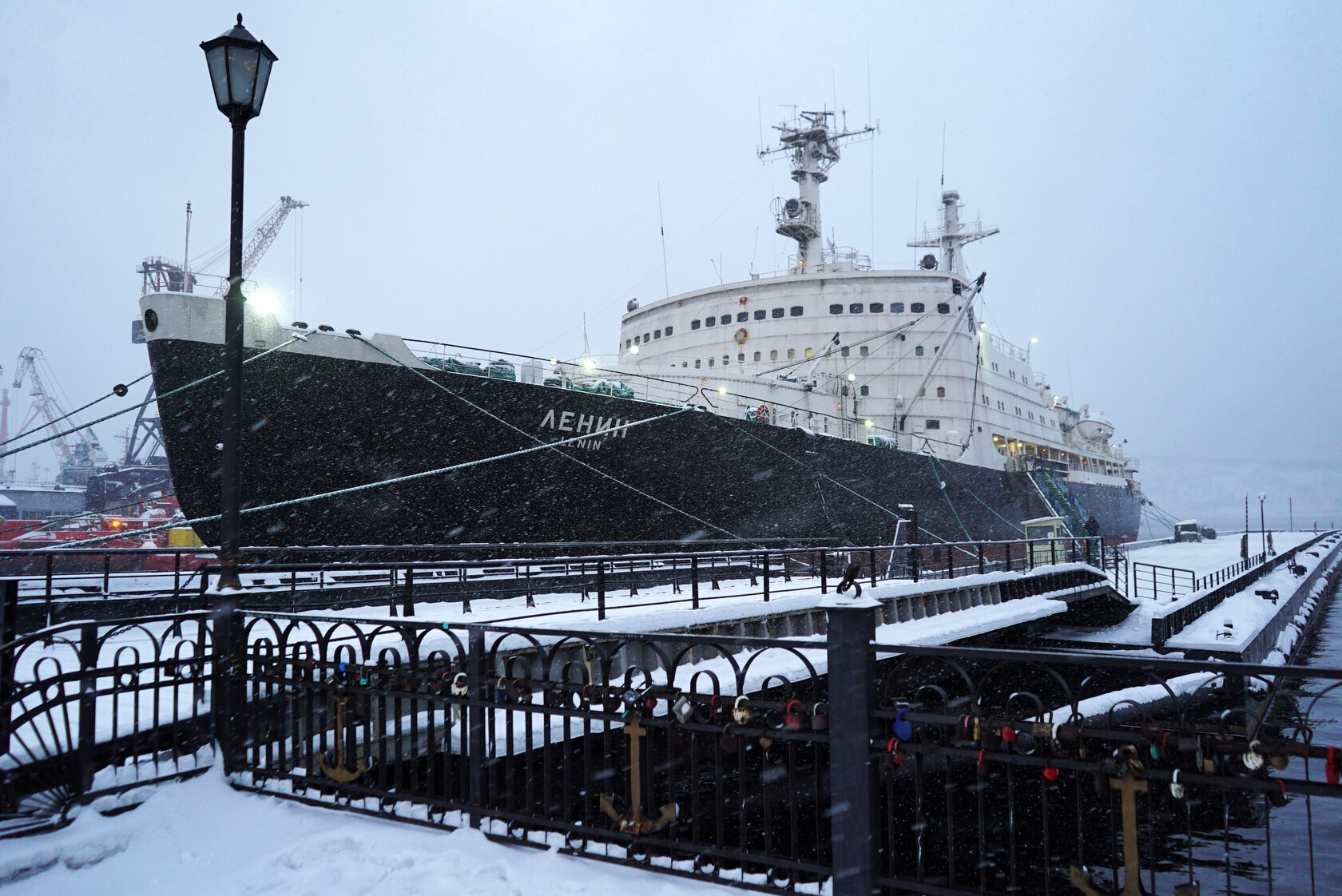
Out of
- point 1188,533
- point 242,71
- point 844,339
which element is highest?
point 844,339

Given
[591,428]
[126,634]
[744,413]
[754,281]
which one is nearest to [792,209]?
[754,281]

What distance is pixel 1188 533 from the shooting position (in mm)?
71500

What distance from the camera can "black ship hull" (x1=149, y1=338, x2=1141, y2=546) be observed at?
13281 mm

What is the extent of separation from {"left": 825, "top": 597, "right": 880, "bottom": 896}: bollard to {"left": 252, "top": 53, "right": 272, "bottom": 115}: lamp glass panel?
5503mm

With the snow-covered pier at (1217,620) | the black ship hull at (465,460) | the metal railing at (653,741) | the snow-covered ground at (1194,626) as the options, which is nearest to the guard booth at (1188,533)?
the snow-covered pier at (1217,620)

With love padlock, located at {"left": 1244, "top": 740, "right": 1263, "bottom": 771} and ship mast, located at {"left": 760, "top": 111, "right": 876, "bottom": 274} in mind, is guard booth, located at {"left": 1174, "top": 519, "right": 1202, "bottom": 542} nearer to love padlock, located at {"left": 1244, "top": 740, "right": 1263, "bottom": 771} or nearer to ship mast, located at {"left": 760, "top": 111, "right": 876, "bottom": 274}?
ship mast, located at {"left": 760, "top": 111, "right": 876, "bottom": 274}

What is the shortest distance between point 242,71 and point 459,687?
4546mm

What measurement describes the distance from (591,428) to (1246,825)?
11.9 meters

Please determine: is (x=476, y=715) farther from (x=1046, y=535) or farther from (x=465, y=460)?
(x=1046, y=535)

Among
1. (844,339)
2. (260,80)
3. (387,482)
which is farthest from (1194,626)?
(260,80)

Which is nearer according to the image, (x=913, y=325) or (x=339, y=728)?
(x=339, y=728)

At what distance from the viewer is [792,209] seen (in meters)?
32.8

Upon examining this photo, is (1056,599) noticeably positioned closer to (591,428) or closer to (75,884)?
(591,428)

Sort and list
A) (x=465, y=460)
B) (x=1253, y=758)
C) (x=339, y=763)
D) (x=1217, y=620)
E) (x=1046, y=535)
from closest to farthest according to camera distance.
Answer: (x=1253, y=758) → (x=339, y=763) → (x=465, y=460) → (x=1217, y=620) → (x=1046, y=535)
